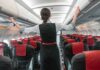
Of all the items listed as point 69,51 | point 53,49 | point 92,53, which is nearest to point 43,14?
point 53,49

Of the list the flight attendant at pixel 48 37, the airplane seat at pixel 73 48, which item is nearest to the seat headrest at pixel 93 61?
the airplane seat at pixel 73 48

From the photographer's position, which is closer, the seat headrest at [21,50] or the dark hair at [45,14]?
the dark hair at [45,14]

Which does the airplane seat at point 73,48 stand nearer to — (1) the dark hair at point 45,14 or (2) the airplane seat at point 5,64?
(1) the dark hair at point 45,14

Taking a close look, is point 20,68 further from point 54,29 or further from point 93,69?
point 93,69

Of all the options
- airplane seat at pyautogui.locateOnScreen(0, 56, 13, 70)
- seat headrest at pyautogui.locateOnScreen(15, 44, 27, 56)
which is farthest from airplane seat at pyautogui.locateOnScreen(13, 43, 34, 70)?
airplane seat at pyautogui.locateOnScreen(0, 56, 13, 70)

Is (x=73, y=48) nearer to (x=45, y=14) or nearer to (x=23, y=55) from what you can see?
(x=45, y=14)

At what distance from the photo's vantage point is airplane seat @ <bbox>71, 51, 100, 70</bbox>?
1807 millimetres

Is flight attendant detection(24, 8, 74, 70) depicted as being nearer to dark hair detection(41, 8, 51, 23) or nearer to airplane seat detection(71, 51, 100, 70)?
dark hair detection(41, 8, 51, 23)

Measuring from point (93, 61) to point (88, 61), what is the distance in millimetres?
44

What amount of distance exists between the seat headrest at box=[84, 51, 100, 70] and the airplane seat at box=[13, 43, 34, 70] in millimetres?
2751

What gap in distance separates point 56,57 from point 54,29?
64cm

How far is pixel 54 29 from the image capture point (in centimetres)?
436

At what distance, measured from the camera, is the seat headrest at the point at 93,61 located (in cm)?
180

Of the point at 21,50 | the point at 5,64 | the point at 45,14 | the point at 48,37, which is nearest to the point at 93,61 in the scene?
the point at 5,64
